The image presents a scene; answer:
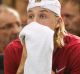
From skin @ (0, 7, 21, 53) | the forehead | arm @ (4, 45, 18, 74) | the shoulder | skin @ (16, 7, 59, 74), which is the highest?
skin @ (16, 7, 59, 74)

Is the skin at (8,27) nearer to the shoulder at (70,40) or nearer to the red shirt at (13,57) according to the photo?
the red shirt at (13,57)

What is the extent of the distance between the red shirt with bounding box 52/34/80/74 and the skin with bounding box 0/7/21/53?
1.54 meters

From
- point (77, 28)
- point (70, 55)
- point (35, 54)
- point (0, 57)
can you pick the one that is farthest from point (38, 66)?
point (77, 28)

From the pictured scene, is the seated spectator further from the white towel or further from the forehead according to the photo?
the white towel

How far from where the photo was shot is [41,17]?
12.6 ft

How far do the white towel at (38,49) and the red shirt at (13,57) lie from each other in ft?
1.10

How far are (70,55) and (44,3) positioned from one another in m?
0.44

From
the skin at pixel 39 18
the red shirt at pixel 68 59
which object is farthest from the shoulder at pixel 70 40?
the skin at pixel 39 18

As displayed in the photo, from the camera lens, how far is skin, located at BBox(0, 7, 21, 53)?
5531 millimetres

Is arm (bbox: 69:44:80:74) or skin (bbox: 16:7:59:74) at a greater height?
skin (bbox: 16:7:59:74)

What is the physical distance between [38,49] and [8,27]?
6.79ft

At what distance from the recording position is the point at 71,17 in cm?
576

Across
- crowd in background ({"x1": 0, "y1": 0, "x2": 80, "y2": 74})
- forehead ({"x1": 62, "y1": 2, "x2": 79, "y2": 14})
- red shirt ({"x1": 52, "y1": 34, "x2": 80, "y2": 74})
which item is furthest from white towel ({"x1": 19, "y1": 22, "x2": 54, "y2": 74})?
forehead ({"x1": 62, "y1": 2, "x2": 79, "y2": 14})

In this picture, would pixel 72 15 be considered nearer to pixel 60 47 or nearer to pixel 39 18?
pixel 60 47
